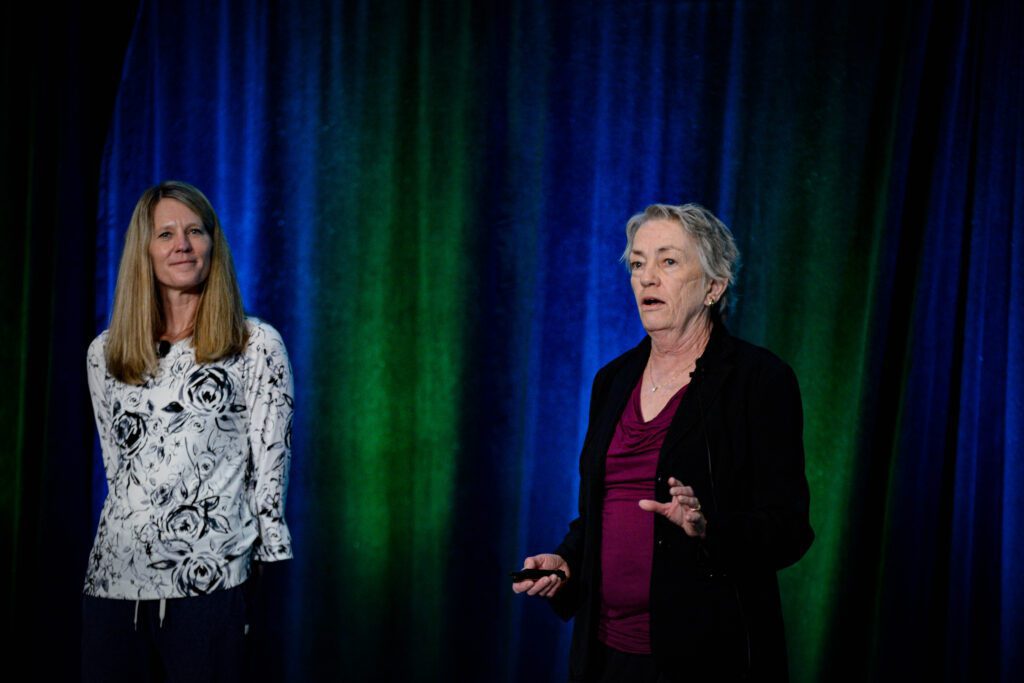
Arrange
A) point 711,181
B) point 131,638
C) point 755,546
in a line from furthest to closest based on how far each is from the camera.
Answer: point 711,181 < point 131,638 < point 755,546

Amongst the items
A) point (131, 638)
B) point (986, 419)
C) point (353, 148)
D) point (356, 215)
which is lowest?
point (131, 638)

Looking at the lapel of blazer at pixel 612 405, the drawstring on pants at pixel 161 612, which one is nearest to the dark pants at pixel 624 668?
the lapel of blazer at pixel 612 405

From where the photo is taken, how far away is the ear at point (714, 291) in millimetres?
2045

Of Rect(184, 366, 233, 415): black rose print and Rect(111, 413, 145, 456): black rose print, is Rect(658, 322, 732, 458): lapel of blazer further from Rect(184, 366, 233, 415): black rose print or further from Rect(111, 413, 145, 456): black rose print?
Rect(111, 413, 145, 456): black rose print

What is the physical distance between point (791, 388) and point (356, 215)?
198 cm

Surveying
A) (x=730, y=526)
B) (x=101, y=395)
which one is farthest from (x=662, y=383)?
(x=101, y=395)

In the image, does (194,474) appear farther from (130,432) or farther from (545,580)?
(545,580)

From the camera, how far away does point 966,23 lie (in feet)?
9.63

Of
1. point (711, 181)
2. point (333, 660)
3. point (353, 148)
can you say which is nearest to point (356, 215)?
point (353, 148)

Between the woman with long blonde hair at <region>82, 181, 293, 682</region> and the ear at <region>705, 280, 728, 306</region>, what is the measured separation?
3.16 ft

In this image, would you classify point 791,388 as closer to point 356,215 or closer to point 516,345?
point 516,345

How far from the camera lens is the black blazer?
5.69ft

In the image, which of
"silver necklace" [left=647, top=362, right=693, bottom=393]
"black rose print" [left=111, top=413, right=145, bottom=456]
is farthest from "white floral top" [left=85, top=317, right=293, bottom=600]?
"silver necklace" [left=647, top=362, right=693, bottom=393]

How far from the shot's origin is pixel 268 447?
6.98 feet
